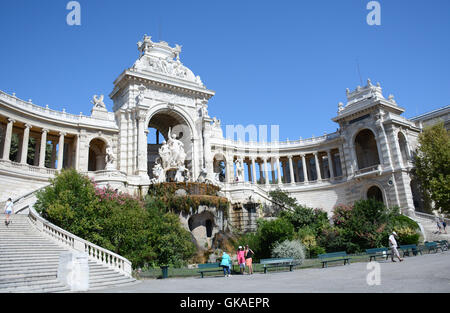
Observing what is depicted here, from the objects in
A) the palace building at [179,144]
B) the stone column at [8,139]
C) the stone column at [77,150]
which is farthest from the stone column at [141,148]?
the stone column at [8,139]

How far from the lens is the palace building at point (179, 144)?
119 feet

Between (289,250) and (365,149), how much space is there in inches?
1209

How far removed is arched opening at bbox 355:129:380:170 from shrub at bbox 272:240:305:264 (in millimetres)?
28332

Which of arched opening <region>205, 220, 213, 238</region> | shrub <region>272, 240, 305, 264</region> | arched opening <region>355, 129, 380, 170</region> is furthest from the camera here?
arched opening <region>355, 129, 380, 170</region>

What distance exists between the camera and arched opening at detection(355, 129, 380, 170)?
49.9 m

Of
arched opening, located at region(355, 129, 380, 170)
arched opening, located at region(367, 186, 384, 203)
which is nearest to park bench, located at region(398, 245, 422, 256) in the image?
arched opening, located at region(367, 186, 384, 203)

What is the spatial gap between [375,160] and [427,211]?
10.0 metres

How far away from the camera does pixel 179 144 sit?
4009 centimetres

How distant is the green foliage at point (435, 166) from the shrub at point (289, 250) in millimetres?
21494

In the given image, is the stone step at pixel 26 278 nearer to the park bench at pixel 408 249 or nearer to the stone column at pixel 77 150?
the park bench at pixel 408 249

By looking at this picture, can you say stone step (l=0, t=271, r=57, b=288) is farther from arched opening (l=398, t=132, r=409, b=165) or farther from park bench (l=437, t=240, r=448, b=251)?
arched opening (l=398, t=132, r=409, b=165)

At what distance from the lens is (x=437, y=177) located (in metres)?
39.9

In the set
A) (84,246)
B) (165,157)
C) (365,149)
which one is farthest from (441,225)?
(84,246)
